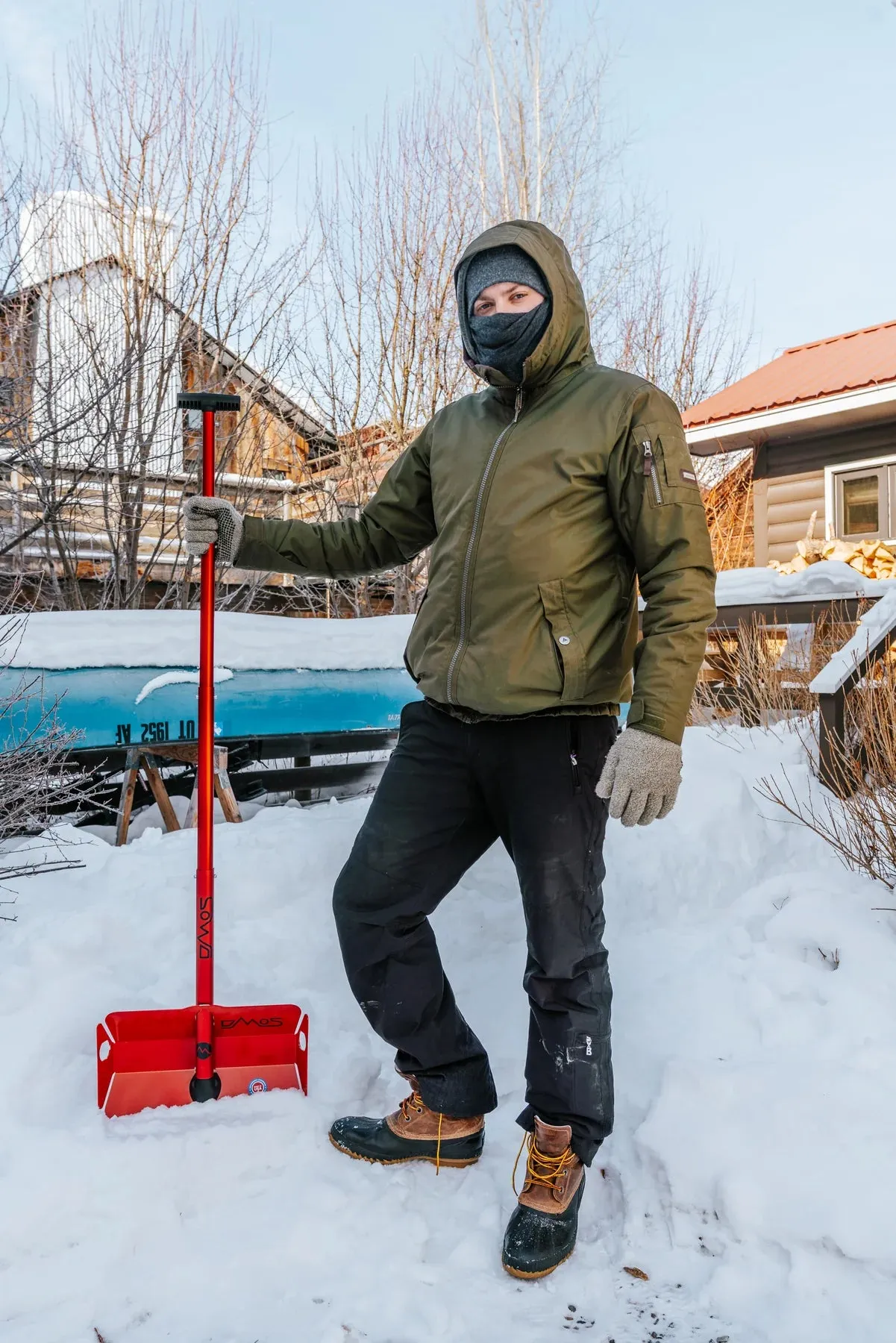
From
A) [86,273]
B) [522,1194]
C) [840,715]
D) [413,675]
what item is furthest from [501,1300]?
[86,273]

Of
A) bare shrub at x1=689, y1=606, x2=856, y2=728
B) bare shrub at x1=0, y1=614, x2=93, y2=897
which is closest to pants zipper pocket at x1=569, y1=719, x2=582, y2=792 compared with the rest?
bare shrub at x1=0, y1=614, x2=93, y2=897

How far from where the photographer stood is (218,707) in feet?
16.4

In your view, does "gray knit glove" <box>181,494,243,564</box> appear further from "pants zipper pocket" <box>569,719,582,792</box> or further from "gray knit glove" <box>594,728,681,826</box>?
"gray knit glove" <box>594,728,681,826</box>

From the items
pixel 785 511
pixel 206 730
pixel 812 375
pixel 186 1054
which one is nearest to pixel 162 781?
pixel 206 730

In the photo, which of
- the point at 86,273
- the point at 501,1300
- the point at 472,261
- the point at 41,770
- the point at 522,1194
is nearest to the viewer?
the point at 501,1300

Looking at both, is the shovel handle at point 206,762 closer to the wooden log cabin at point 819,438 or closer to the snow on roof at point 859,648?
the snow on roof at point 859,648

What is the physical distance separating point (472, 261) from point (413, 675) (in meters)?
0.94

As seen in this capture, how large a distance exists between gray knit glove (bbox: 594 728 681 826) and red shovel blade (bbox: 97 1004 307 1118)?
100 cm

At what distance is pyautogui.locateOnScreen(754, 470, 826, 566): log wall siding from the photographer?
1016cm

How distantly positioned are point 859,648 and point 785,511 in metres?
6.83

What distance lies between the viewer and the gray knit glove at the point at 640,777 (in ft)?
5.95

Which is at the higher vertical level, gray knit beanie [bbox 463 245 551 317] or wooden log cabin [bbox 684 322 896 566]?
wooden log cabin [bbox 684 322 896 566]

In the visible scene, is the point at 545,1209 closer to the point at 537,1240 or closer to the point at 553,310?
the point at 537,1240

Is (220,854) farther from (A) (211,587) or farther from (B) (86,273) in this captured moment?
(B) (86,273)
